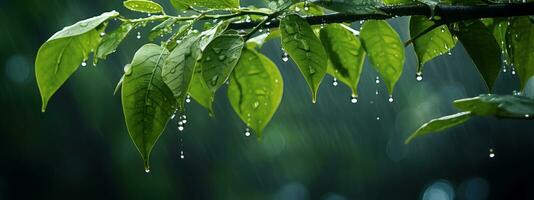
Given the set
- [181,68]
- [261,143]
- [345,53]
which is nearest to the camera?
[181,68]

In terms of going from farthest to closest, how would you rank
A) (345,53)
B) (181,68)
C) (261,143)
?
1. (261,143)
2. (345,53)
3. (181,68)

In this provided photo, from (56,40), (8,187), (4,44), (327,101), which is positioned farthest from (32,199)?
(56,40)

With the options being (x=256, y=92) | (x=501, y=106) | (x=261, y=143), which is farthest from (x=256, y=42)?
(x=261, y=143)

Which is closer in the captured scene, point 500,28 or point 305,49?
point 305,49

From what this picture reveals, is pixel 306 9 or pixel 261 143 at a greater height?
pixel 306 9

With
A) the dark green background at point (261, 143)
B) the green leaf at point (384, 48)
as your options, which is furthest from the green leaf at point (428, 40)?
the dark green background at point (261, 143)

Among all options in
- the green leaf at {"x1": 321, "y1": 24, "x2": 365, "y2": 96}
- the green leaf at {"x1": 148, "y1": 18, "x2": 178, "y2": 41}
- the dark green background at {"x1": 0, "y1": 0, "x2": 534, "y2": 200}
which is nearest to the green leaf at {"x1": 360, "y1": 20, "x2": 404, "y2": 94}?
the green leaf at {"x1": 321, "y1": 24, "x2": 365, "y2": 96}

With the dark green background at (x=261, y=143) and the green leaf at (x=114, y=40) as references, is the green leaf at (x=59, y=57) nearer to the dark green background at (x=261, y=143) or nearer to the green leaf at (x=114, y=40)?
the green leaf at (x=114, y=40)

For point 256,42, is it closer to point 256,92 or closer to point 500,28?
point 256,92
